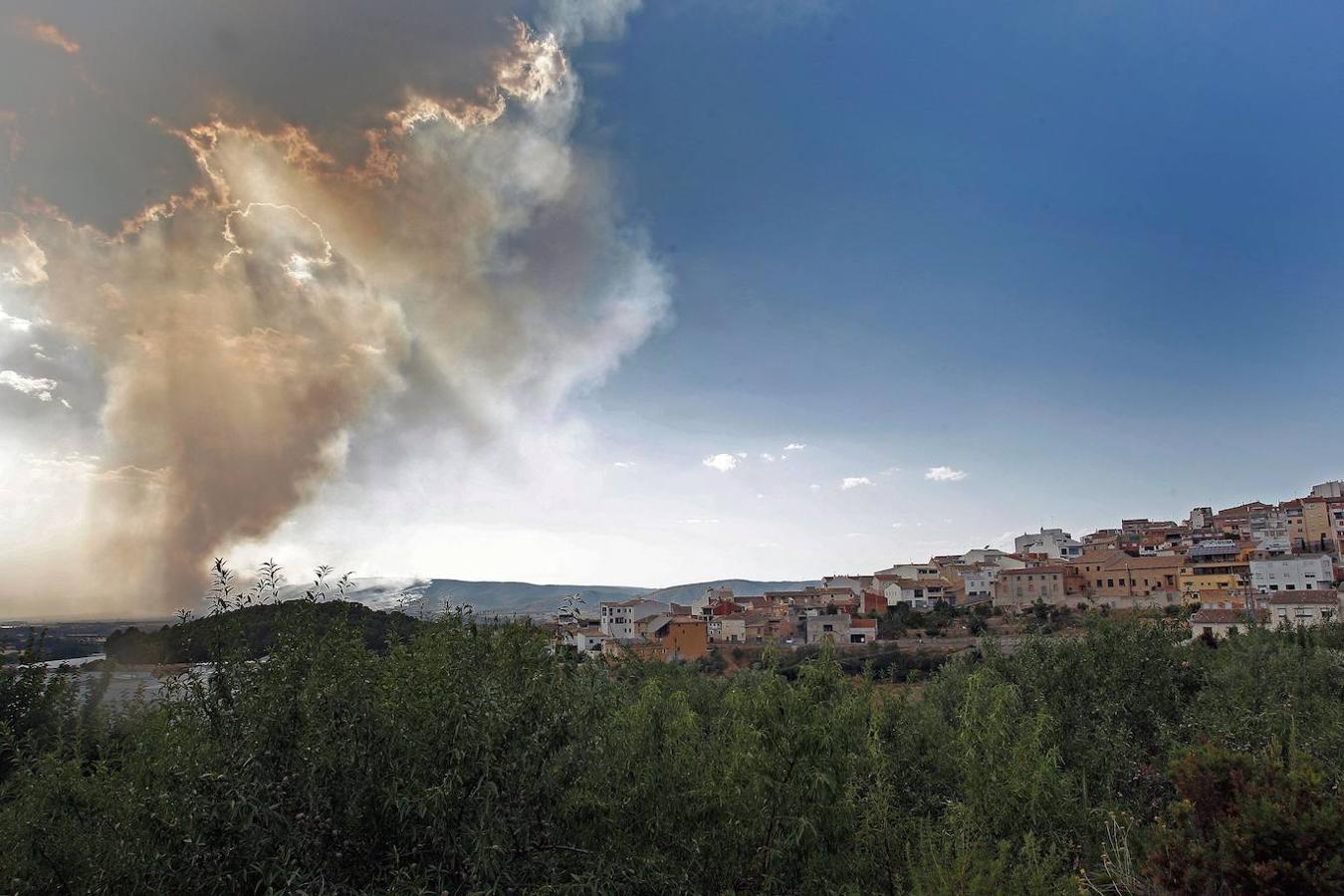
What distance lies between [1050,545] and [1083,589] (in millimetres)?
28419

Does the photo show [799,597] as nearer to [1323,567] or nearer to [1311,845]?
[1323,567]

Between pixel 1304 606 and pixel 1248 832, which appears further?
pixel 1304 606

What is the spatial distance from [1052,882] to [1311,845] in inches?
116

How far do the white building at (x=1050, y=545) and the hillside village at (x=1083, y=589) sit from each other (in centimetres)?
103

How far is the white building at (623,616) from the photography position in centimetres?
7806

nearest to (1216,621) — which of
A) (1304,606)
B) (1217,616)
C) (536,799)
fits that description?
(1217,616)

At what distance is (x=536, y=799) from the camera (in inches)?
289

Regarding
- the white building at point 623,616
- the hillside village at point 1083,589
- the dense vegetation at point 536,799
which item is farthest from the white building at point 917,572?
the dense vegetation at point 536,799

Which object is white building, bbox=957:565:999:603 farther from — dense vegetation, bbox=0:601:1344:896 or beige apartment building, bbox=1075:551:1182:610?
dense vegetation, bbox=0:601:1344:896

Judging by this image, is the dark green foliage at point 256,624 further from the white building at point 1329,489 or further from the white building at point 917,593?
the white building at point 1329,489

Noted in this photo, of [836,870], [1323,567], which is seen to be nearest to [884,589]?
[1323,567]

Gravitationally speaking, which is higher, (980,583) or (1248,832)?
(1248,832)

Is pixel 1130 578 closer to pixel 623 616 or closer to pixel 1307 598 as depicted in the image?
pixel 1307 598

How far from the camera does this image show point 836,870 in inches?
368
